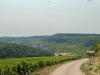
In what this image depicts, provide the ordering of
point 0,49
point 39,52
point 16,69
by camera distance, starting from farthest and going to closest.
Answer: point 39,52 < point 0,49 < point 16,69

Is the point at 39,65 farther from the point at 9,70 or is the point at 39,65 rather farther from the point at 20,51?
the point at 20,51

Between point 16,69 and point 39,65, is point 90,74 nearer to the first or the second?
point 16,69

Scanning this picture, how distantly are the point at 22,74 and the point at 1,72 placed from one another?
1105 centimetres

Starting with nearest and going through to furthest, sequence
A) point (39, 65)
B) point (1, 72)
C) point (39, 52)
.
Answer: point (1, 72) < point (39, 65) < point (39, 52)

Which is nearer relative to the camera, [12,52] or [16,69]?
[16,69]

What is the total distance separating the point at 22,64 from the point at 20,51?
13835 cm

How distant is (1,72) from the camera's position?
30.2m

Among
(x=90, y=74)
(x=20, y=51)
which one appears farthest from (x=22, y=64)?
(x=20, y=51)

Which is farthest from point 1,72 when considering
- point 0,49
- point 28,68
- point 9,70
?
point 0,49

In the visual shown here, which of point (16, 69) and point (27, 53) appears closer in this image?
point (16, 69)

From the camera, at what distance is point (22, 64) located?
4197 centimetres

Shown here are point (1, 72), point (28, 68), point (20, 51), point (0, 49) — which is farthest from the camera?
point (20, 51)

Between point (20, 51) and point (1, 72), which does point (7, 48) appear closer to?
point (20, 51)

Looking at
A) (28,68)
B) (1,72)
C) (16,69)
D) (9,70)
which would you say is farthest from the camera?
(28,68)
